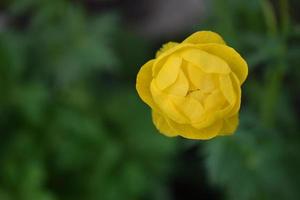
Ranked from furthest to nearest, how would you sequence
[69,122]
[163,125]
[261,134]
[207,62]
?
1. [69,122]
2. [261,134]
3. [163,125]
4. [207,62]

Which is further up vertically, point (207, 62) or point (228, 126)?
point (207, 62)

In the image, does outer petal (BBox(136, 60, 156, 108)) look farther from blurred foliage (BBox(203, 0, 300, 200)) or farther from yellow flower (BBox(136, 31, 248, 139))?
blurred foliage (BBox(203, 0, 300, 200))

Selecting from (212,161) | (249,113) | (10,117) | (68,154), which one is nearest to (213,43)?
(212,161)

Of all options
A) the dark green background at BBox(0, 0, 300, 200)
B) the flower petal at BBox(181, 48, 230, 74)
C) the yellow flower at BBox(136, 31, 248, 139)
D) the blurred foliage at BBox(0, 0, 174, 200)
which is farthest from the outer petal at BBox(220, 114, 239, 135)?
the blurred foliage at BBox(0, 0, 174, 200)

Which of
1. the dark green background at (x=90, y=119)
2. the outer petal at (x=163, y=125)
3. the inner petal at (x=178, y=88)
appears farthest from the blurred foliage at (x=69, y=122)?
the inner petal at (x=178, y=88)

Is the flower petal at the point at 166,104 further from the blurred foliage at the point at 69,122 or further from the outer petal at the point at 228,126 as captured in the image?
the blurred foliage at the point at 69,122

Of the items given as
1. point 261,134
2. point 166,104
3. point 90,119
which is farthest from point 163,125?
point 90,119

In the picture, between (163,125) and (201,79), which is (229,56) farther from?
(163,125)
